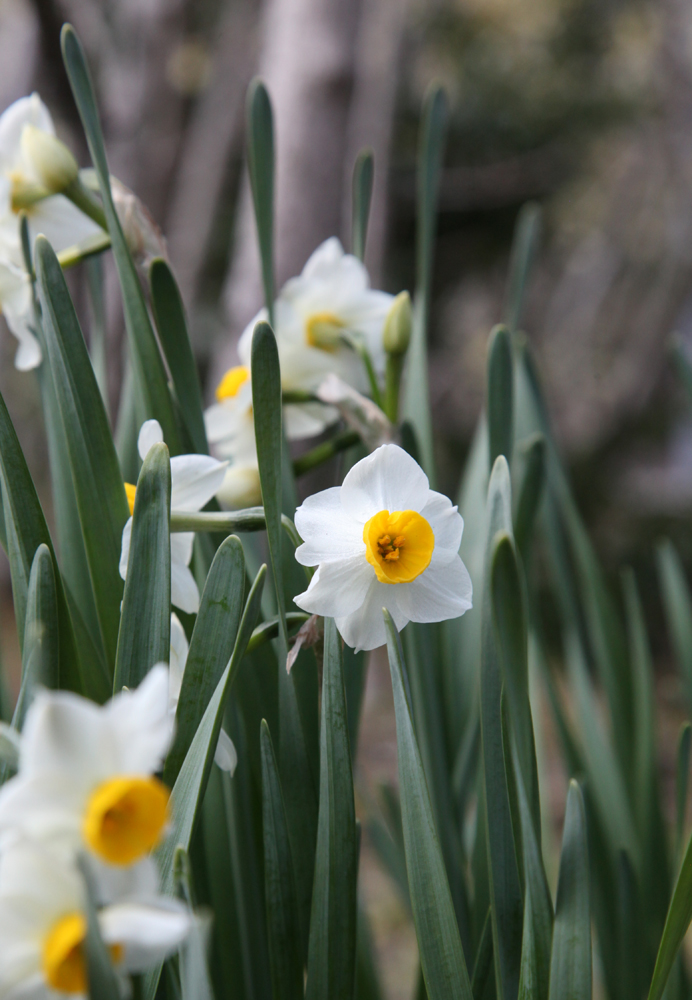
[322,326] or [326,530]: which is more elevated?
[322,326]

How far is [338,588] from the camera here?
0.31 meters

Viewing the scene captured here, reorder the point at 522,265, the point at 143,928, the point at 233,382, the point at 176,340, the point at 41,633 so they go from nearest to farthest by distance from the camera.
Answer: the point at 143,928 < the point at 41,633 < the point at 176,340 < the point at 233,382 < the point at 522,265

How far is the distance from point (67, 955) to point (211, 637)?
124 millimetres

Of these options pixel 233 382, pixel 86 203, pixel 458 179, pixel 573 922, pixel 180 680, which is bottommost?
pixel 573 922

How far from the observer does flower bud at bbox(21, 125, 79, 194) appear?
450 millimetres

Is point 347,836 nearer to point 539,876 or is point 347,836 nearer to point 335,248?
point 539,876

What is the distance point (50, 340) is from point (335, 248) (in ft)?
0.85

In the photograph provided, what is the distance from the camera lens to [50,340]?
36 centimetres

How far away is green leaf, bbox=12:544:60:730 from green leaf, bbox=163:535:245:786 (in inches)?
2.1

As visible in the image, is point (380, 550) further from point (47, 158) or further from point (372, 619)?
point (47, 158)

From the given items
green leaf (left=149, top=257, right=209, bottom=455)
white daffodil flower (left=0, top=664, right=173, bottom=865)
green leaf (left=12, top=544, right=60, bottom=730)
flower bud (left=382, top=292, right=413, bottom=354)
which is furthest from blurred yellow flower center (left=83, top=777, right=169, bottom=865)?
flower bud (left=382, top=292, right=413, bottom=354)

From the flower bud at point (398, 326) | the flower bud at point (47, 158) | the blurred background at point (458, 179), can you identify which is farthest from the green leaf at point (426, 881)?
the blurred background at point (458, 179)

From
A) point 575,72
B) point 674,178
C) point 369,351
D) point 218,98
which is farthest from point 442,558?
point 575,72

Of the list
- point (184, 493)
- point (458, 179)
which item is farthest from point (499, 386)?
point (458, 179)
